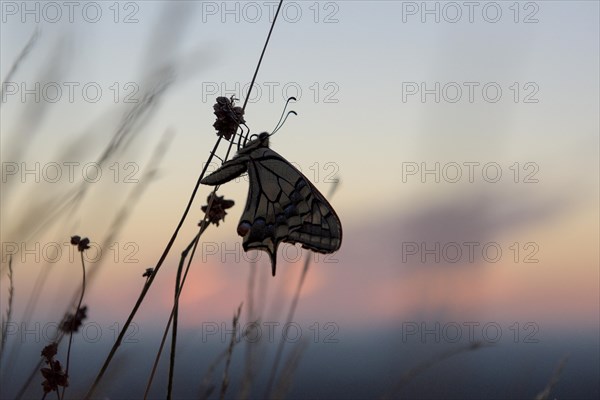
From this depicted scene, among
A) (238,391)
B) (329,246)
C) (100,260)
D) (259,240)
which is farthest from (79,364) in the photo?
(329,246)

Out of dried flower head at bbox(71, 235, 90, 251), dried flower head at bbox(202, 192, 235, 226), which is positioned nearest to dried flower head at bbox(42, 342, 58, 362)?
dried flower head at bbox(71, 235, 90, 251)

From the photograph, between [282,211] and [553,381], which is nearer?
[553,381]

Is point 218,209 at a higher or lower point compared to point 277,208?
lower

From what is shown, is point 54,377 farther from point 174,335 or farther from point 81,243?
point 174,335

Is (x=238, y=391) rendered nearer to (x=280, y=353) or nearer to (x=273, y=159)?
(x=280, y=353)

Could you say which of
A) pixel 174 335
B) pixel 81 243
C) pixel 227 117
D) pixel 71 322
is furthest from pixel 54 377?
pixel 227 117
